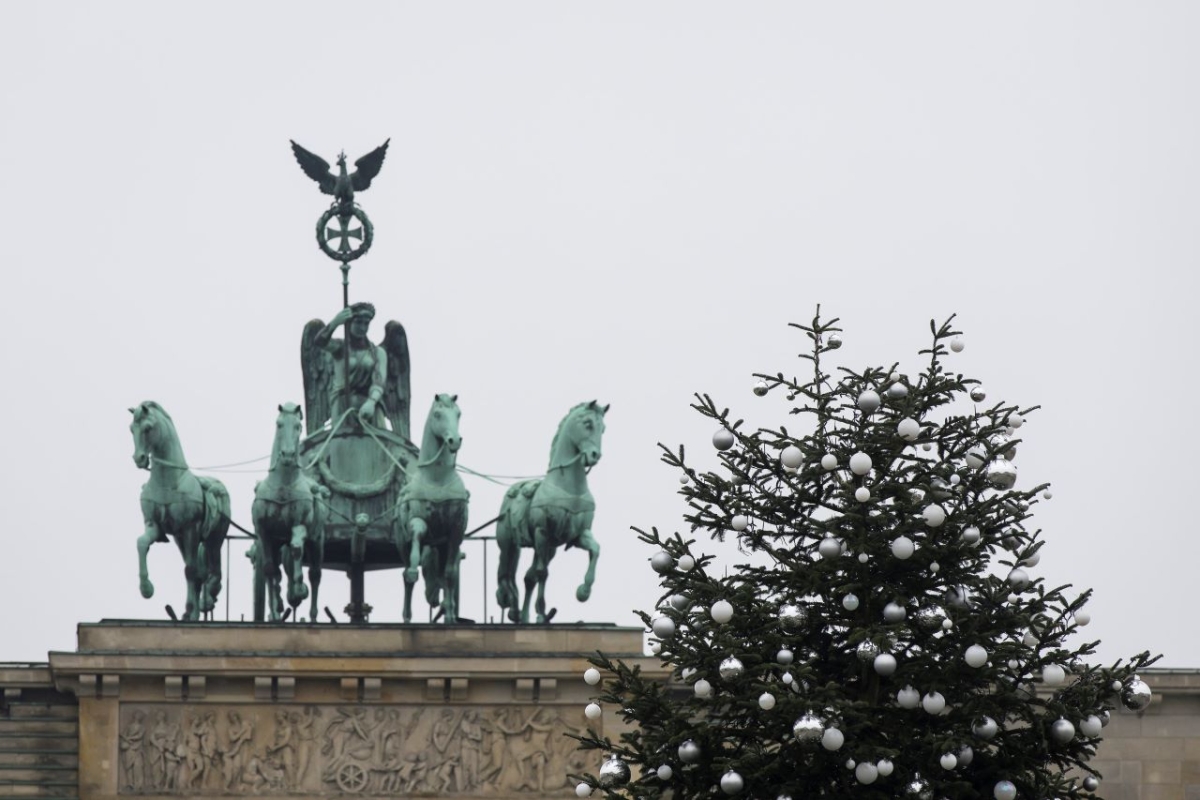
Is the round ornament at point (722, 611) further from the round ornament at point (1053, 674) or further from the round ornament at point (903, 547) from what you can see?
the round ornament at point (1053, 674)

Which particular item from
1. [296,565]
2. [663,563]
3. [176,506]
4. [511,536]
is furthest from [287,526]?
[663,563]

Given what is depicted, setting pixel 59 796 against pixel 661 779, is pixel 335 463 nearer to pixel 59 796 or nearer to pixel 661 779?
pixel 59 796

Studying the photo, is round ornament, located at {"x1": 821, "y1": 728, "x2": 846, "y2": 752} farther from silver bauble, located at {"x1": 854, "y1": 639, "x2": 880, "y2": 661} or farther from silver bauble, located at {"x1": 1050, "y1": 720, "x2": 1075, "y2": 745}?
silver bauble, located at {"x1": 1050, "y1": 720, "x2": 1075, "y2": 745}

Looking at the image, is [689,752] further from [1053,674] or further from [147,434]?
[147,434]

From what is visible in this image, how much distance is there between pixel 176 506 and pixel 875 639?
1723cm

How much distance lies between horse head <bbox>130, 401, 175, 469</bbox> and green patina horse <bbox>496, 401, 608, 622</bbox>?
4.10 metres

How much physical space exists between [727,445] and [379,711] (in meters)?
15.4

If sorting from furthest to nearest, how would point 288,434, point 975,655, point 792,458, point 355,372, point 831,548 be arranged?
point 355,372 < point 288,434 < point 831,548 < point 792,458 < point 975,655

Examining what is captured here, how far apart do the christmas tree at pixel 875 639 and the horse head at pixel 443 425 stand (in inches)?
582

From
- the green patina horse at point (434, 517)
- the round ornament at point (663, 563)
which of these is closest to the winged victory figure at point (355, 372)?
the green patina horse at point (434, 517)

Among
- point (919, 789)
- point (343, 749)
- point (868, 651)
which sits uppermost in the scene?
point (343, 749)

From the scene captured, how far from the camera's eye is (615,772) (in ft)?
76.9

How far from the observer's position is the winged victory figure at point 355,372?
4203cm

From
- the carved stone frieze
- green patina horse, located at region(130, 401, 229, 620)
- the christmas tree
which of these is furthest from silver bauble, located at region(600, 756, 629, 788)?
green patina horse, located at region(130, 401, 229, 620)
